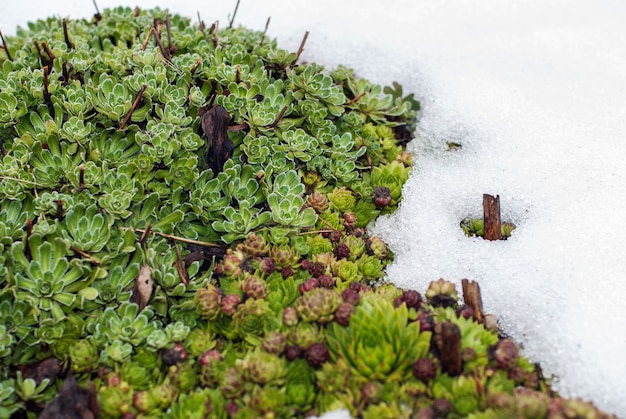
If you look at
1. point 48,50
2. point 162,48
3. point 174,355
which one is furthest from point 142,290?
point 48,50

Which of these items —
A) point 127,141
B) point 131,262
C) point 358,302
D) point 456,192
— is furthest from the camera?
point 456,192

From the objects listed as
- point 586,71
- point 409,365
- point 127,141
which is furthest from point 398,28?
point 409,365

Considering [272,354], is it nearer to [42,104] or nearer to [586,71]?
[42,104]

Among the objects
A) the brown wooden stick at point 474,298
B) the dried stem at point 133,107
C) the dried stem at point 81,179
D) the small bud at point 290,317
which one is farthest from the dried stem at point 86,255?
the brown wooden stick at point 474,298

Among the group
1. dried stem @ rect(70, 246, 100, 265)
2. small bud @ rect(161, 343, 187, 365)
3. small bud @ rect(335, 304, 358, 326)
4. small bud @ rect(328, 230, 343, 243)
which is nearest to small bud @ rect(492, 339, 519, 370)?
small bud @ rect(335, 304, 358, 326)

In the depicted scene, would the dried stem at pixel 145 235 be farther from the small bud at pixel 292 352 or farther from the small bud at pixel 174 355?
the small bud at pixel 292 352

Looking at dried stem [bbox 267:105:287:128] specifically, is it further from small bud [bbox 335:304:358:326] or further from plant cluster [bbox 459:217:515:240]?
small bud [bbox 335:304:358:326]
